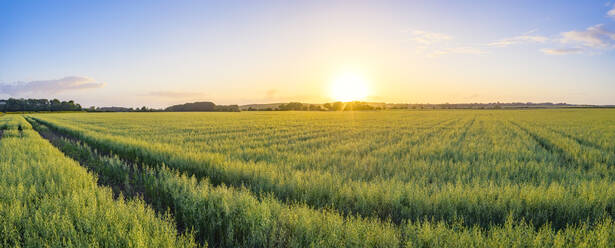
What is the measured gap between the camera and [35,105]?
119 m

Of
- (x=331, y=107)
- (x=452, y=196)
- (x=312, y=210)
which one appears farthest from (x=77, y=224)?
(x=331, y=107)

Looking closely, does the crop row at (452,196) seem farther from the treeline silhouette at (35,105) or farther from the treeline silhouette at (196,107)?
the treeline silhouette at (35,105)

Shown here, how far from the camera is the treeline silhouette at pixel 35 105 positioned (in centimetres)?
11425

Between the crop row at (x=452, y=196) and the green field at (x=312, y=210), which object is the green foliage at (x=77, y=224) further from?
the crop row at (x=452, y=196)

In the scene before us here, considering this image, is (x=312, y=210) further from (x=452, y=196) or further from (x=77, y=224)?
(x=77, y=224)

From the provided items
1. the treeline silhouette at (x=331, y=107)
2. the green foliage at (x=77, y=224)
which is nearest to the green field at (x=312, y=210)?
the green foliage at (x=77, y=224)

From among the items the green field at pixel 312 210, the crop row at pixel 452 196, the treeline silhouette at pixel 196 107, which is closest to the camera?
the green field at pixel 312 210

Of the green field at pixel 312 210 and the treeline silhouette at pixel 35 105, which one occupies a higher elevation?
the treeline silhouette at pixel 35 105

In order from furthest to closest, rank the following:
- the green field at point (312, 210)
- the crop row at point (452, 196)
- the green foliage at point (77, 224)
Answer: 1. the crop row at point (452, 196)
2. the green field at point (312, 210)
3. the green foliage at point (77, 224)

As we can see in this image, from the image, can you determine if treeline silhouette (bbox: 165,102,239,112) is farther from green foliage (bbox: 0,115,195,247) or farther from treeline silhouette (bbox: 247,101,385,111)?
green foliage (bbox: 0,115,195,247)

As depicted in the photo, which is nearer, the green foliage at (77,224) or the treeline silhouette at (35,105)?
the green foliage at (77,224)

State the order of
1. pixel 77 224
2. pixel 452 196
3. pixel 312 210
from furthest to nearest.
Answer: pixel 452 196, pixel 312 210, pixel 77 224

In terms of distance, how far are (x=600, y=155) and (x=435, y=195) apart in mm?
9072

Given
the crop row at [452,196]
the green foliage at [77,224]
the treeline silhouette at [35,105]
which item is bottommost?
the crop row at [452,196]
